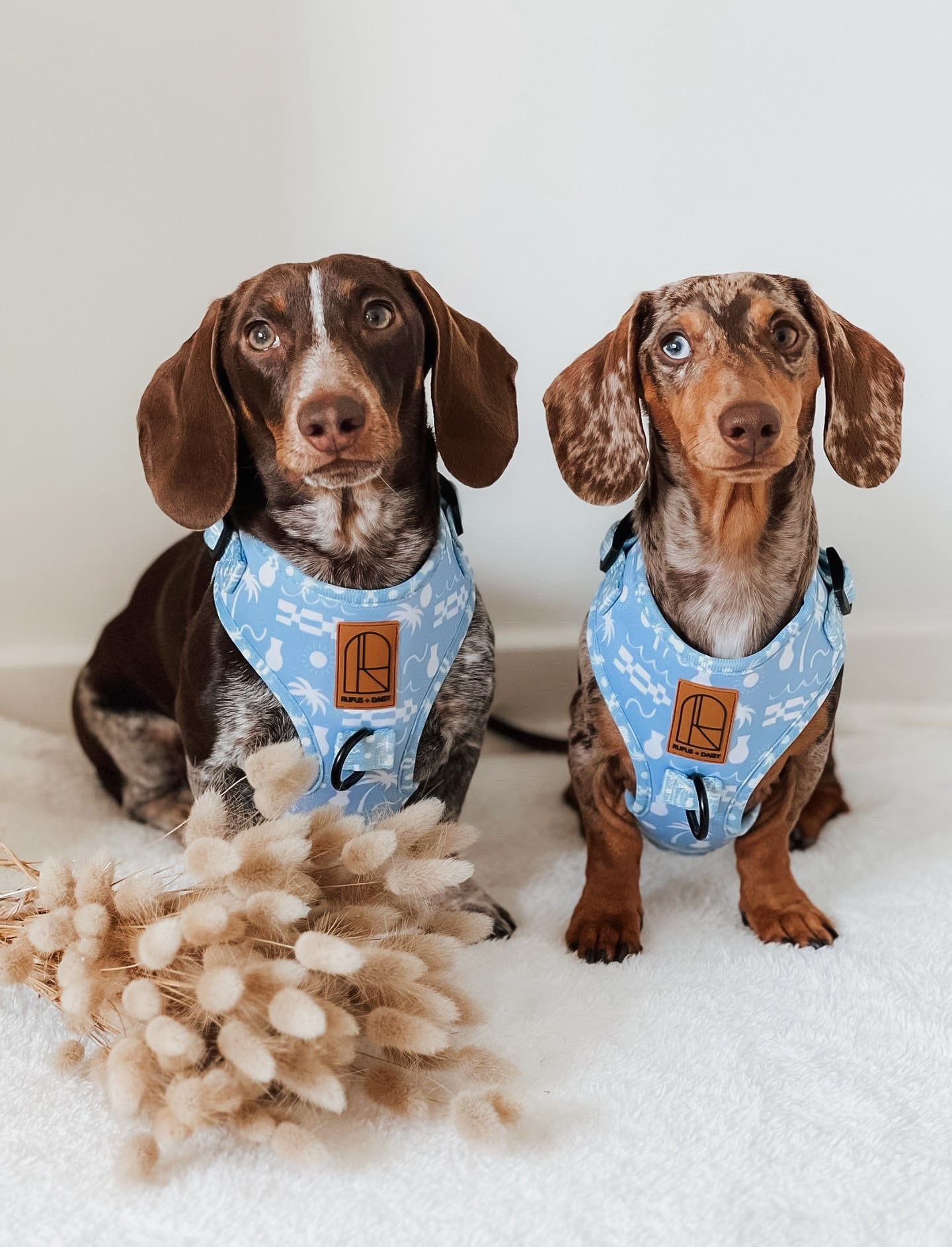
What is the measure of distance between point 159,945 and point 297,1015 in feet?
0.65

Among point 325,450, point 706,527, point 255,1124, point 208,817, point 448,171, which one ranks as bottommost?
point 255,1124

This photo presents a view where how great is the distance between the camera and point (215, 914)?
1.46 meters

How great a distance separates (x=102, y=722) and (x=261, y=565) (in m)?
0.89

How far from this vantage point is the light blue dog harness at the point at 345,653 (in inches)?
78.7

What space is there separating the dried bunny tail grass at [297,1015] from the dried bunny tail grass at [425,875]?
0.27 m

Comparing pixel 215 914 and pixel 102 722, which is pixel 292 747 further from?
pixel 102 722

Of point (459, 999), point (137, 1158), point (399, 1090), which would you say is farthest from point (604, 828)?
point (137, 1158)

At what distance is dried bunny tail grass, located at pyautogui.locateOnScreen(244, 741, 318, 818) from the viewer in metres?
1.59

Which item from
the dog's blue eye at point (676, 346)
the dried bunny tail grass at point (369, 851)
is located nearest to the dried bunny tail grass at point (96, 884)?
the dried bunny tail grass at point (369, 851)

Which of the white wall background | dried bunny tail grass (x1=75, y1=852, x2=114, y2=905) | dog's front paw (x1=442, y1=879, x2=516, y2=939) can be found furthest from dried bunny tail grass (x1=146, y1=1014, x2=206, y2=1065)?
the white wall background

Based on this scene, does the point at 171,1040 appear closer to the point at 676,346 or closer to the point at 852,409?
the point at 676,346

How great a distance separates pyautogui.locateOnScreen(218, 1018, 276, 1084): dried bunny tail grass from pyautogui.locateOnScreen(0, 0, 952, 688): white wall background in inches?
74.8

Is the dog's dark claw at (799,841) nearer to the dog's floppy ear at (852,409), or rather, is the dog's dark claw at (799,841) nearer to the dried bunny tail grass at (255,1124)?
the dog's floppy ear at (852,409)

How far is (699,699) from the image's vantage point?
2021 mm
